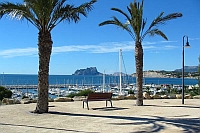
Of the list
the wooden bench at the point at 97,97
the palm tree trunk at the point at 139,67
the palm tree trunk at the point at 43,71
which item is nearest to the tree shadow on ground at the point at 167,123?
the palm tree trunk at the point at 43,71

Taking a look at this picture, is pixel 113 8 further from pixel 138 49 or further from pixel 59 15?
pixel 59 15

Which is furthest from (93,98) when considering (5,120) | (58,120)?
(5,120)

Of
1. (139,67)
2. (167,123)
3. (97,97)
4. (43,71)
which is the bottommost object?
(167,123)

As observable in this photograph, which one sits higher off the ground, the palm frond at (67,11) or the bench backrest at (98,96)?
the palm frond at (67,11)

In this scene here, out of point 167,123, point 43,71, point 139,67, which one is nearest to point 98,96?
point 139,67

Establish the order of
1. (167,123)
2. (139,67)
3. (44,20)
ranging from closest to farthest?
1. (167,123)
2. (44,20)
3. (139,67)

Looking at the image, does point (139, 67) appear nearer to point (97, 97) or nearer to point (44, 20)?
point (97, 97)

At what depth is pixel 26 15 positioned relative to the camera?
12344 mm

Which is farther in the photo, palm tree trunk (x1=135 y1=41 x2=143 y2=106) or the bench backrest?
palm tree trunk (x1=135 y1=41 x2=143 y2=106)

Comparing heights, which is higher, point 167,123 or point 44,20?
point 44,20

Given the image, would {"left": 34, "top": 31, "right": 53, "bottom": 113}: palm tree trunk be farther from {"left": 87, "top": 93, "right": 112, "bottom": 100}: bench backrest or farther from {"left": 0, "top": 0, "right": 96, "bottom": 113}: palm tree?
{"left": 87, "top": 93, "right": 112, "bottom": 100}: bench backrest

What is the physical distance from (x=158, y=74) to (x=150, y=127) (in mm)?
107429

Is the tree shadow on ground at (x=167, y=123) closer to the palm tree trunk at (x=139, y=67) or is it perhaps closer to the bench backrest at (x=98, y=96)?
the bench backrest at (x=98, y=96)

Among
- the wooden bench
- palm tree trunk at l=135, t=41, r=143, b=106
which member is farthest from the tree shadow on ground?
palm tree trunk at l=135, t=41, r=143, b=106
